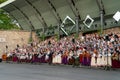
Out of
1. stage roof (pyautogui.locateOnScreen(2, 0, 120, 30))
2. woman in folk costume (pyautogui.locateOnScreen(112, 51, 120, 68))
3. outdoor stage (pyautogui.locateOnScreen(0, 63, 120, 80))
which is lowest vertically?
outdoor stage (pyautogui.locateOnScreen(0, 63, 120, 80))

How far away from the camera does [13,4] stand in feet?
195

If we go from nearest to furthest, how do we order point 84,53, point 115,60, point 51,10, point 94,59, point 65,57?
point 115,60
point 94,59
point 84,53
point 65,57
point 51,10

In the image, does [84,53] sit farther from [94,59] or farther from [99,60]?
[99,60]

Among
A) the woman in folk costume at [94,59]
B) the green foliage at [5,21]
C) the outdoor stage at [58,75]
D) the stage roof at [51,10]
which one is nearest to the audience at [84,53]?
the woman in folk costume at [94,59]

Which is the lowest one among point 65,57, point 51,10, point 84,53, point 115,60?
point 115,60

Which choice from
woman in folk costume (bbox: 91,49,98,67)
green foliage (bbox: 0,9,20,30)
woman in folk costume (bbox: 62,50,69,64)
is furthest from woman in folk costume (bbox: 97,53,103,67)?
green foliage (bbox: 0,9,20,30)

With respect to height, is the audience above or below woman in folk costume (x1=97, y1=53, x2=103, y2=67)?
above

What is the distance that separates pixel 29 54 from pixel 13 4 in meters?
15.9

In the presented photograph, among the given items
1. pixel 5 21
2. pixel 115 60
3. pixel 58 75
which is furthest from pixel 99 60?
pixel 5 21

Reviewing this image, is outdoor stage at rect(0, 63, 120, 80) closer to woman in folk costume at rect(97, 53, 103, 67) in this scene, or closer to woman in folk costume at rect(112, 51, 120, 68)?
woman in folk costume at rect(112, 51, 120, 68)

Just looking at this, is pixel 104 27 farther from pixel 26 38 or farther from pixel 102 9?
pixel 26 38

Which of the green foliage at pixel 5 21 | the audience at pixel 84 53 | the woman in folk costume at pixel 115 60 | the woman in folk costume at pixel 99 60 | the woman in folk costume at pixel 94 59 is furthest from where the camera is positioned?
the green foliage at pixel 5 21

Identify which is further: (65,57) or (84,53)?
(65,57)

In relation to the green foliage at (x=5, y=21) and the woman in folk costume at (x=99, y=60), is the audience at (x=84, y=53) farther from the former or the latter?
the green foliage at (x=5, y=21)
